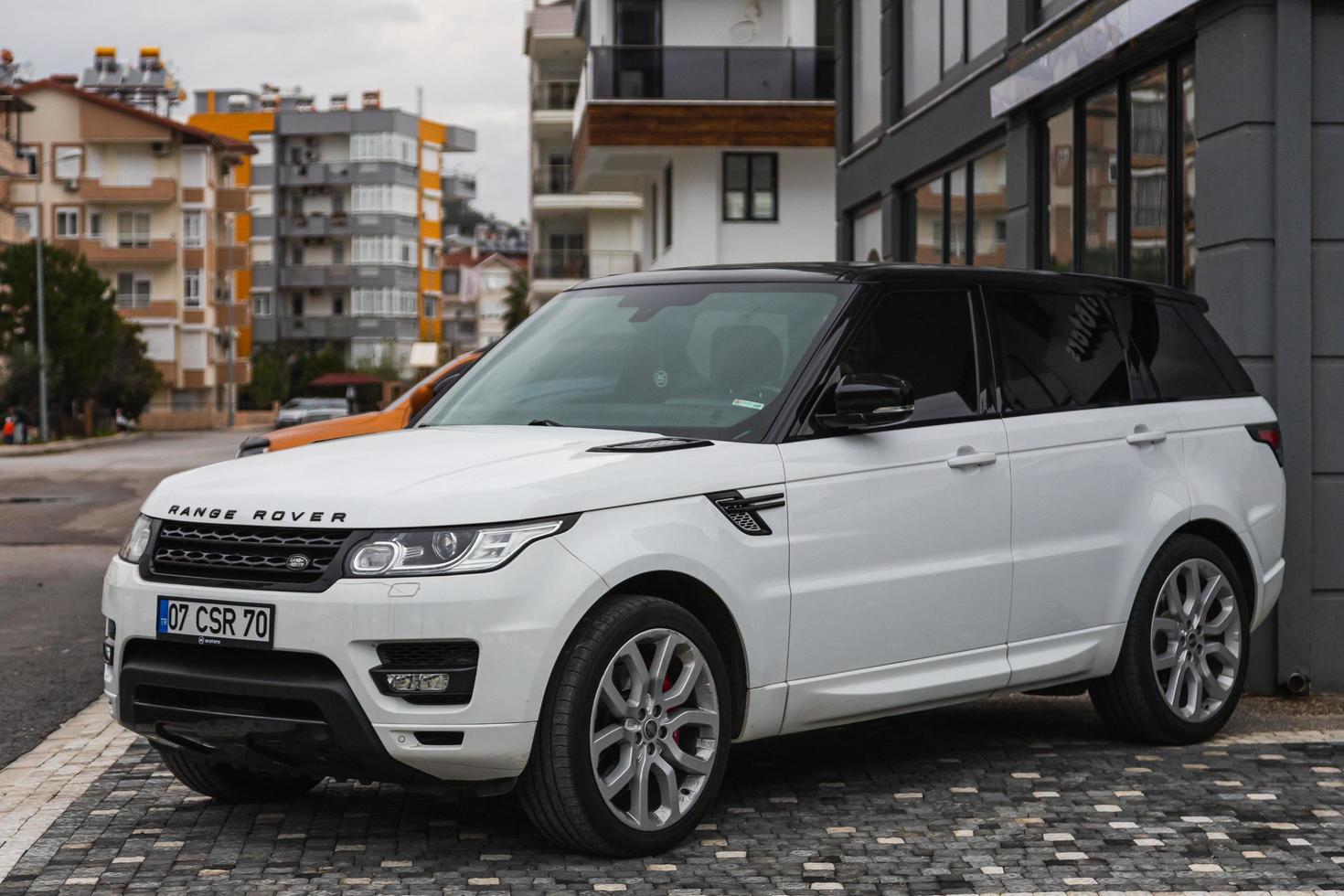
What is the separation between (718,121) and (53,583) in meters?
22.4

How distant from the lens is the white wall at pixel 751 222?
120 ft

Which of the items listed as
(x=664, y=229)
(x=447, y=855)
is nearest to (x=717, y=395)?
(x=447, y=855)

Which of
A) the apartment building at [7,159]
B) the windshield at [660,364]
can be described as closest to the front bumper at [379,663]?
the windshield at [660,364]

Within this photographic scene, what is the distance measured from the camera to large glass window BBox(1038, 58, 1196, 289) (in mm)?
10430

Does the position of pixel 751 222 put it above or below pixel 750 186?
below

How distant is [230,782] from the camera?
632cm

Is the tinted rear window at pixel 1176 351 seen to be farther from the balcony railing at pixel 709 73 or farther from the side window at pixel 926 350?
the balcony railing at pixel 709 73

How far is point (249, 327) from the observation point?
107 m

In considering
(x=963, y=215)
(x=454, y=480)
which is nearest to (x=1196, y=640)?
(x=454, y=480)

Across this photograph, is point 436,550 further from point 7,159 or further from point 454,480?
point 7,159

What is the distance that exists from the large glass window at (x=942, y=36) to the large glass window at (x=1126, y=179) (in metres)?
1.51

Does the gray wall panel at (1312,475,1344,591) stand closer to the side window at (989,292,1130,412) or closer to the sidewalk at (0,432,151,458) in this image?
the side window at (989,292,1130,412)

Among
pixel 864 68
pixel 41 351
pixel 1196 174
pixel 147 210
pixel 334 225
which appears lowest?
pixel 1196 174

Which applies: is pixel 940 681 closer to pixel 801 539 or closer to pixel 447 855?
pixel 801 539
